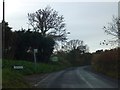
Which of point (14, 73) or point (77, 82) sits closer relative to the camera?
point (14, 73)

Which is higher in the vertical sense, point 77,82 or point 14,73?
point 14,73

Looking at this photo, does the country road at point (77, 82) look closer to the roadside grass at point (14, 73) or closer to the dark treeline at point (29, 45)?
the roadside grass at point (14, 73)

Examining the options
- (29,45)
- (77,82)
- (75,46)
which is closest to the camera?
(77,82)

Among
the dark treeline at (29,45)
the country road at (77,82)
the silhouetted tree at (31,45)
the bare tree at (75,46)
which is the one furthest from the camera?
the bare tree at (75,46)

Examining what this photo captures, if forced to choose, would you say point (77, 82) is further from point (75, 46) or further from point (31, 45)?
point (75, 46)

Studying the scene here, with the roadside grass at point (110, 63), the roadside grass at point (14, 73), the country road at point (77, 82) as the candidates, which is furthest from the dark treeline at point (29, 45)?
the country road at point (77, 82)

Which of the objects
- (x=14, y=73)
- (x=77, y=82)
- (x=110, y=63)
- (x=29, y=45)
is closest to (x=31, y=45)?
(x=29, y=45)

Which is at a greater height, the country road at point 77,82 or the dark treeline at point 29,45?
the dark treeline at point 29,45

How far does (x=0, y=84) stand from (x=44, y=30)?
62.7 m

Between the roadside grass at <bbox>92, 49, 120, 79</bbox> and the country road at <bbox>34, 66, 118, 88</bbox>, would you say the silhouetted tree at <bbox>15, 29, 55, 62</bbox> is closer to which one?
the roadside grass at <bbox>92, 49, 120, 79</bbox>

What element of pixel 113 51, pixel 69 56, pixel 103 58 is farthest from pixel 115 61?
pixel 69 56

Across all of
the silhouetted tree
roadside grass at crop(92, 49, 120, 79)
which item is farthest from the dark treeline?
roadside grass at crop(92, 49, 120, 79)

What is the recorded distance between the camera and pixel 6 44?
52500 mm

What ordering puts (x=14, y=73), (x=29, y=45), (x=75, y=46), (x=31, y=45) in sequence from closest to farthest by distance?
(x=14, y=73) < (x=29, y=45) < (x=31, y=45) < (x=75, y=46)
